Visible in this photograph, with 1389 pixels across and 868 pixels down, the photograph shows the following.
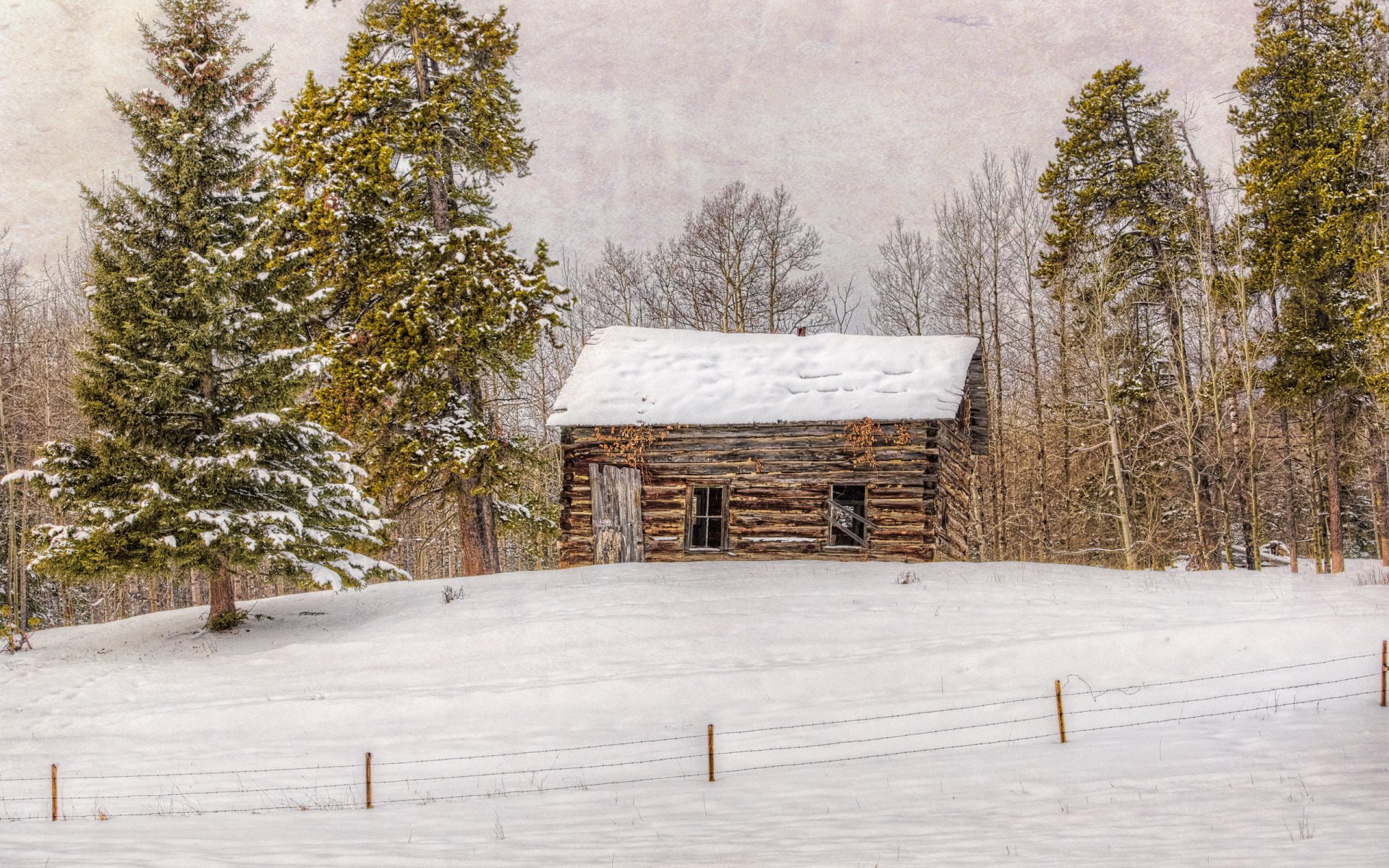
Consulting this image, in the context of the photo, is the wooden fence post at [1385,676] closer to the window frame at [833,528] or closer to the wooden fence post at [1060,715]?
the wooden fence post at [1060,715]

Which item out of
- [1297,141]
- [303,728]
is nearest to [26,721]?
[303,728]

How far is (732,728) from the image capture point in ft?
38.5

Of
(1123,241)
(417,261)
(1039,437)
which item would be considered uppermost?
(1123,241)

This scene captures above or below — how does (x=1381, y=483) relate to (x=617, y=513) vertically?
above

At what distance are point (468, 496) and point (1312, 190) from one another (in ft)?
68.6

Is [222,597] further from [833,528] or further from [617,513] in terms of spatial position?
[833,528]

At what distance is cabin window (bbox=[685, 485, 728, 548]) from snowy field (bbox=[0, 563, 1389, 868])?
3398mm

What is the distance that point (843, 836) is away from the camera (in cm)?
766

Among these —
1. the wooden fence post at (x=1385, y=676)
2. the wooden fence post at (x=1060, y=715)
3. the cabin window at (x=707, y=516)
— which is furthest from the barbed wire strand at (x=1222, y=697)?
the cabin window at (x=707, y=516)

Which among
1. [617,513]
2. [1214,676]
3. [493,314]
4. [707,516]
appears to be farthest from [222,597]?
[1214,676]

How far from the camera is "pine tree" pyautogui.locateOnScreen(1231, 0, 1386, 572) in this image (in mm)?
21891

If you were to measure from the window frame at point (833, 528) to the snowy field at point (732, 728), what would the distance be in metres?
2.92

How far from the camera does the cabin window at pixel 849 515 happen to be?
21641mm

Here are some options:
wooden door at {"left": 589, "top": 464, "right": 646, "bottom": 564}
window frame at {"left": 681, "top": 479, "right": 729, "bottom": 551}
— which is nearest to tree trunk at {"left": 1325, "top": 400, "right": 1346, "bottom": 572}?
window frame at {"left": 681, "top": 479, "right": 729, "bottom": 551}
